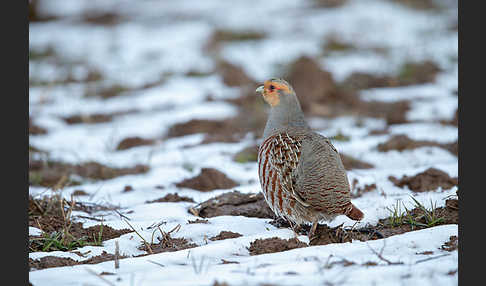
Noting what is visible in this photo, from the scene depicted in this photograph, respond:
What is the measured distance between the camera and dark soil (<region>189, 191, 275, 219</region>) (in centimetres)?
367

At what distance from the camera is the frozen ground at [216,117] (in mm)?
2436

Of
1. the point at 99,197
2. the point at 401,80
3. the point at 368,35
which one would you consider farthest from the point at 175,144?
the point at 368,35

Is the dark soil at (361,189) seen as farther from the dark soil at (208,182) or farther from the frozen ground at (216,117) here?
the dark soil at (208,182)

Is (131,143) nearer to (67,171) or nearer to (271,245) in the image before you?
(67,171)

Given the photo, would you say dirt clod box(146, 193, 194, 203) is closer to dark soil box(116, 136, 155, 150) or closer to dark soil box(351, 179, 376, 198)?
dark soil box(351, 179, 376, 198)

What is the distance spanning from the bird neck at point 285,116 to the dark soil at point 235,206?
554 millimetres

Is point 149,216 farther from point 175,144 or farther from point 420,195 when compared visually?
point 175,144

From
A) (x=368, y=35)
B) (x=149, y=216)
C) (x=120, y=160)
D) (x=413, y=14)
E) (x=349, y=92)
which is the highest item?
(x=413, y=14)

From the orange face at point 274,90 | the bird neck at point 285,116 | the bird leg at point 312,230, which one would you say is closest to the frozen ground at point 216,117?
the bird leg at point 312,230

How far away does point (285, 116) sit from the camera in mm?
3555

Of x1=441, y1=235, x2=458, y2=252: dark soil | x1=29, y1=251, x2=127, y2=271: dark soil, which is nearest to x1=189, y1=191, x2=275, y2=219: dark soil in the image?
x1=29, y1=251, x2=127, y2=271: dark soil

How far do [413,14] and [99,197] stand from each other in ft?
29.7

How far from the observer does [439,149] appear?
17.1 feet

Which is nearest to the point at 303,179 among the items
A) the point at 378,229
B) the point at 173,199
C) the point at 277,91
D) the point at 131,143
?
the point at 378,229
